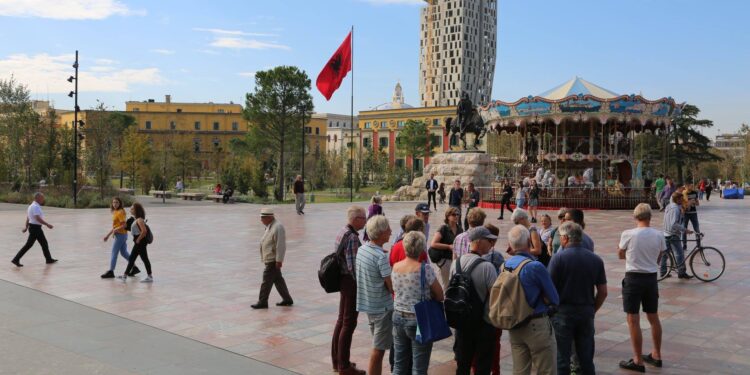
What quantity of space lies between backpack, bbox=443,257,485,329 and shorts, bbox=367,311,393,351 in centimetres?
Result: 64

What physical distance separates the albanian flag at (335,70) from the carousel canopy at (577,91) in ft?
34.7

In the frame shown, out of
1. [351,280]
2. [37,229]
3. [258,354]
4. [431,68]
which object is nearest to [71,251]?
[37,229]

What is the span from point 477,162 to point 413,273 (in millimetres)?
27928

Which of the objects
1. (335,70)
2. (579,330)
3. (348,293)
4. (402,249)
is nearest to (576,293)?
(579,330)

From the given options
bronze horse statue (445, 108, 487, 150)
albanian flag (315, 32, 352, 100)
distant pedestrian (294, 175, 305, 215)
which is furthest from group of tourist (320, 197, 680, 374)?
bronze horse statue (445, 108, 487, 150)

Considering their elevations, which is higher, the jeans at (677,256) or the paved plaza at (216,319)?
the jeans at (677,256)

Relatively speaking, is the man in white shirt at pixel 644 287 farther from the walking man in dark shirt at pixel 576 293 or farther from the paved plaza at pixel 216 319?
the walking man in dark shirt at pixel 576 293

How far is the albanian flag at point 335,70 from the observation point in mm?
29000

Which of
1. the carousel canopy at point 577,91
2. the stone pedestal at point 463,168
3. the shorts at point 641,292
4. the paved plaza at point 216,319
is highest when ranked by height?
the carousel canopy at point 577,91

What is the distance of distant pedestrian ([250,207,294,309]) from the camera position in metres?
7.98

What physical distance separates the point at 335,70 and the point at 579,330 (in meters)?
25.5

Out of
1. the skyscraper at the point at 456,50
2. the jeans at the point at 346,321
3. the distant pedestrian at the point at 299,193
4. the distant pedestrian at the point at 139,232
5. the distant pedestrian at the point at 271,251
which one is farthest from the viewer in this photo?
the skyscraper at the point at 456,50

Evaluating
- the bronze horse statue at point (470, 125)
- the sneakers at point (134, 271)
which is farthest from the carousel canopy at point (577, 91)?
the sneakers at point (134, 271)

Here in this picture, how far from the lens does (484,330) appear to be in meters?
4.77
